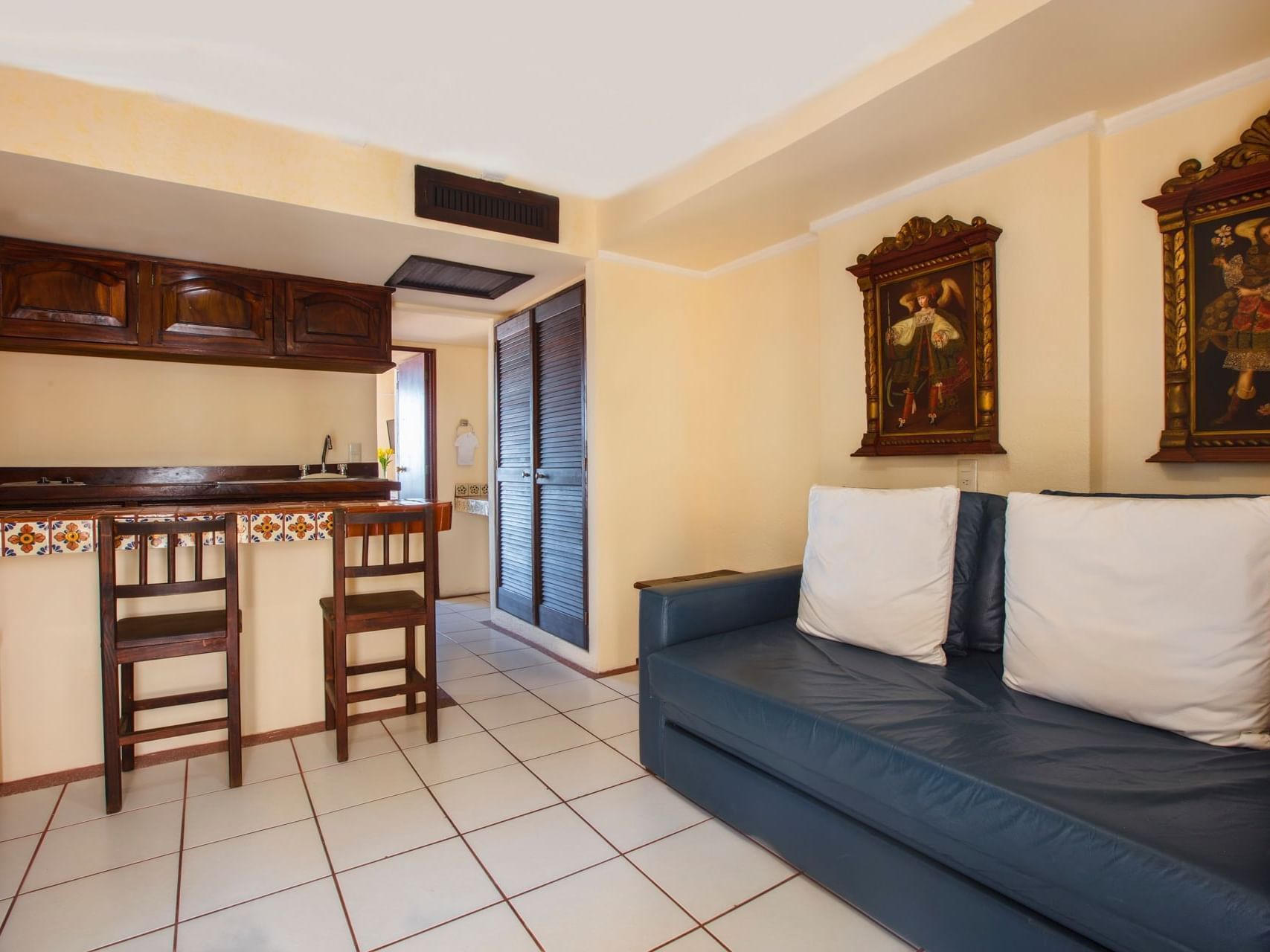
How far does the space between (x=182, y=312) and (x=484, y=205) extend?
5.69 ft

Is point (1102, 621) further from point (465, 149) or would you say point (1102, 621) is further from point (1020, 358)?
point (465, 149)

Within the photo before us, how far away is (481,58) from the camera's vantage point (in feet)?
7.66

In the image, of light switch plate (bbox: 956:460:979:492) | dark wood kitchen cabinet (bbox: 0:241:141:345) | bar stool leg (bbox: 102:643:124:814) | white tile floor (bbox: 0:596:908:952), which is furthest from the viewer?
dark wood kitchen cabinet (bbox: 0:241:141:345)

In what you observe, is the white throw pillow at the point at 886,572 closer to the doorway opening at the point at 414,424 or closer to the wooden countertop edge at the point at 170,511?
the wooden countertop edge at the point at 170,511

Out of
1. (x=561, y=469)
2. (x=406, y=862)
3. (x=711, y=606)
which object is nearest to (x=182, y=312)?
(x=561, y=469)

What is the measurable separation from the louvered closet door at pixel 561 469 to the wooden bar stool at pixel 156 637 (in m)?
1.77

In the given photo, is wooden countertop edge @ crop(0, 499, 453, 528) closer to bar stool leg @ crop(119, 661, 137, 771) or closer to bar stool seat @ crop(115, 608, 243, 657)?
bar stool seat @ crop(115, 608, 243, 657)

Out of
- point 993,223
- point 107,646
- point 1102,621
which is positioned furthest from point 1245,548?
point 107,646

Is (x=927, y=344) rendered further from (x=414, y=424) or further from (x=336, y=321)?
(x=414, y=424)

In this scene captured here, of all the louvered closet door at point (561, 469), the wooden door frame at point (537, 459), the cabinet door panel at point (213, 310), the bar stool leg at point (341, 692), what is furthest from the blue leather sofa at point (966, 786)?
the cabinet door panel at point (213, 310)

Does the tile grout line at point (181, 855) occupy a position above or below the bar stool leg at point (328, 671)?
below

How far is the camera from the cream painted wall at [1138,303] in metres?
2.09

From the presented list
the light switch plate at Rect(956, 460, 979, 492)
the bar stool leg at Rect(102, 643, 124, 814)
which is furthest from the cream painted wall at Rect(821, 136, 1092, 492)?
the bar stool leg at Rect(102, 643, 124, 814)

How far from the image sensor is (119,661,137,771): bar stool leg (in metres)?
2.46
